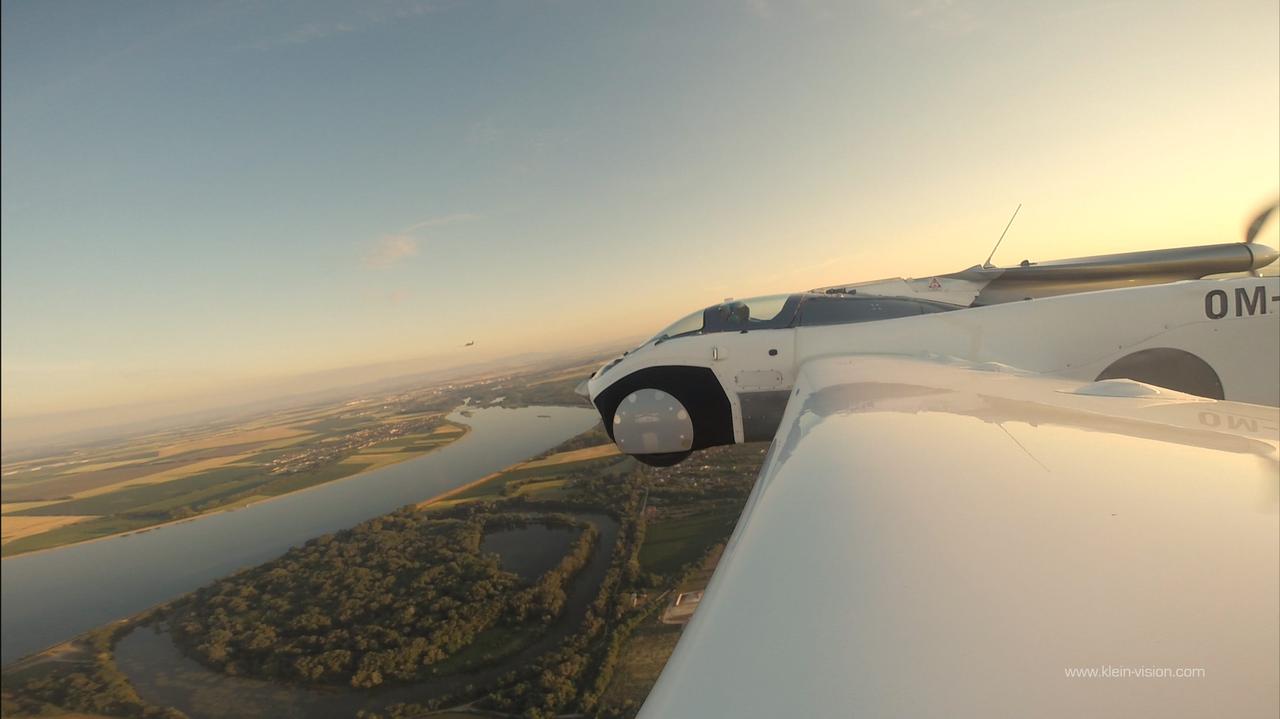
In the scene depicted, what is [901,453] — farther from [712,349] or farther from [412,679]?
Answer: [412,679]

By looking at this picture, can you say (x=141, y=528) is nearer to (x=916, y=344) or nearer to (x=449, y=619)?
(x=449, y=619)

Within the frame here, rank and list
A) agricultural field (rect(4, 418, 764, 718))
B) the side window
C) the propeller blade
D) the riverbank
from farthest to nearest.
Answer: the riverbank
agricultural field (rect(4, 418, 764, 718))
the propeller blade
the side window

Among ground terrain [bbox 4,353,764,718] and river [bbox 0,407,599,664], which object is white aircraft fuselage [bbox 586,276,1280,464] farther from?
river [bbox 0,407,599,664]

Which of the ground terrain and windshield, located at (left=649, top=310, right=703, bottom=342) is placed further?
the ground terrain

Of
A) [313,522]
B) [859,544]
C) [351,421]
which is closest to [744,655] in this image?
[859,544]


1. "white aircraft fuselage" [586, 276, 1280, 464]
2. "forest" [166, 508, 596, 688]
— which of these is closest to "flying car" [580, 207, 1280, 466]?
"white aircraft fuselage" [586, 276, 1280, 464]

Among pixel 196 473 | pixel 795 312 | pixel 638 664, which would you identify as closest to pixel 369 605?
pixel 638 664

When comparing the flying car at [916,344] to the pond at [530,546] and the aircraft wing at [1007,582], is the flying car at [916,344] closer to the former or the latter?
the aircraft wing at [1007,582]
